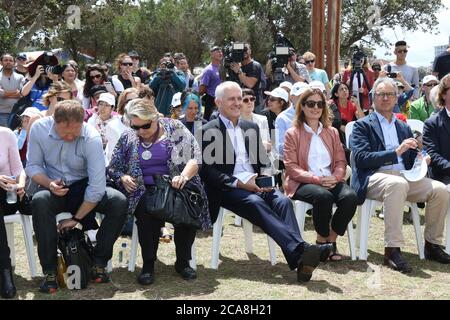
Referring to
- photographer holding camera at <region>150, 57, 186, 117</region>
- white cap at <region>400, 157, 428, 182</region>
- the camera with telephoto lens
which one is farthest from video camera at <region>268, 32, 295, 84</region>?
white cap at <region>400, 157, 428, 182</region>

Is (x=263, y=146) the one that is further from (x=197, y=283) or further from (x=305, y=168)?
(x=197, y=283)

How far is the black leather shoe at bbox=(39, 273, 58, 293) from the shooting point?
13.0ft

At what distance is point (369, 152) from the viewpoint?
4883 millimetres

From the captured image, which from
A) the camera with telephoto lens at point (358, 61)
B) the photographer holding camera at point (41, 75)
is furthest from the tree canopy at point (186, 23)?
the camera with telephoto lens at point (358, 61)

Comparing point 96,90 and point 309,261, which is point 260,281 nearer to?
point 309,261

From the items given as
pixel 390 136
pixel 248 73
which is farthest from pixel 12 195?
pixel 248 73

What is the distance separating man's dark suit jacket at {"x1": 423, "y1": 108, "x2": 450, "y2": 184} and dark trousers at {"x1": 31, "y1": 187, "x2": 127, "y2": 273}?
2.72m

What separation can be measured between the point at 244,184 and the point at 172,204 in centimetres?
72

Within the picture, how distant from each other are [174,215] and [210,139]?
34.8 inches

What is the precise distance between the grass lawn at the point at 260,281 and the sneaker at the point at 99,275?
5 cm

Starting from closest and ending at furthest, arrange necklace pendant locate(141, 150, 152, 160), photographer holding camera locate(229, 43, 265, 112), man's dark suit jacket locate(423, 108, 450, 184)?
necklace pendant locate(141, 150, 152, 160) → man's dark suit jacket locate(423, 108, 450, 184) → photographer holding camera locate(229, 43, 265, 112)

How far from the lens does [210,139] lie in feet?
15.6

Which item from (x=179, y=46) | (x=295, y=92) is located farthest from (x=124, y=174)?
(x=179, y=46)

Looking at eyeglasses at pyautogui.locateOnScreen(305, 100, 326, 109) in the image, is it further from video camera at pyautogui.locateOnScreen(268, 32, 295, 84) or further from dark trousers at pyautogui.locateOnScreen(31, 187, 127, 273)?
video camera at pyautogui.locateOnScreen(268, 32, 295, 84)
